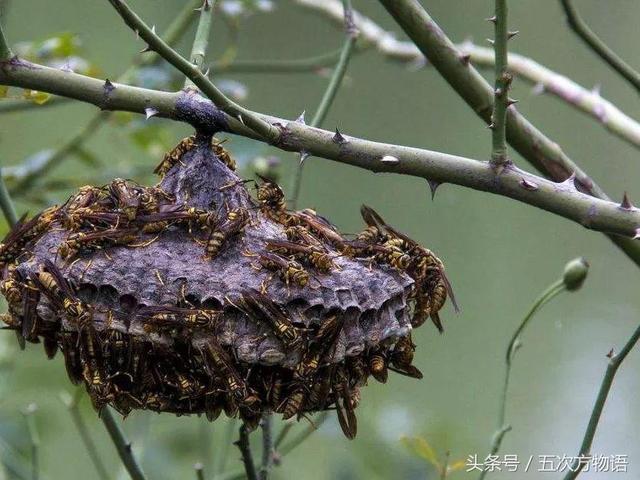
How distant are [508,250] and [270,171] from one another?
5.03m

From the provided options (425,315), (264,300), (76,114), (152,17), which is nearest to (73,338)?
(264,300)

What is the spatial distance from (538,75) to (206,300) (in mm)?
1480

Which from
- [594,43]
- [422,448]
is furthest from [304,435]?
[594,43]

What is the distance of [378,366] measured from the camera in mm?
1341

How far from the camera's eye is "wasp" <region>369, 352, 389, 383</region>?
4.41 ft

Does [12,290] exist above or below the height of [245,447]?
above

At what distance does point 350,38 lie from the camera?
183 cm

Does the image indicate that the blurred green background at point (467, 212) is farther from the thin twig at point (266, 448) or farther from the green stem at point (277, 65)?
the thin twig at point (266, 448)

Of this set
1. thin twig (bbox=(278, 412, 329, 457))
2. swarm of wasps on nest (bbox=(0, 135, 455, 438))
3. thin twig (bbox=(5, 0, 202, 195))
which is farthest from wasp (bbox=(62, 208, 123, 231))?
thin twig (bbox=(5, 0, 202, 195))

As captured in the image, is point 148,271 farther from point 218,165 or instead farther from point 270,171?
point 270,171

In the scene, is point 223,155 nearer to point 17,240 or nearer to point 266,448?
point 17,240

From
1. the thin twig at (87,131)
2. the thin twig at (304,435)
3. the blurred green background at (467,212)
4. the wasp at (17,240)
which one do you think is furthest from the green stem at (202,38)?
the blurred green background at (467,212)

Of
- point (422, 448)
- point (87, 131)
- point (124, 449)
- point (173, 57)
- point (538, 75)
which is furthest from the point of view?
point (87, 131)

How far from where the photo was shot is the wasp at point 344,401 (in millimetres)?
1331
